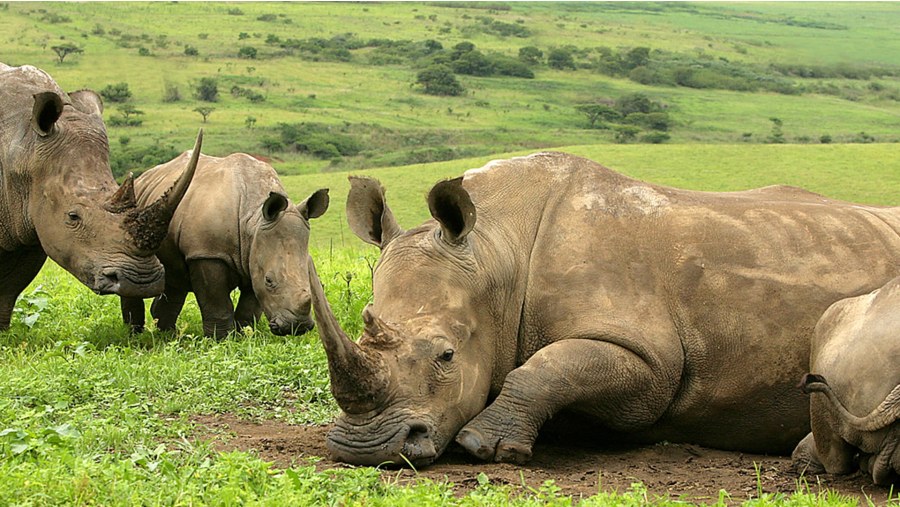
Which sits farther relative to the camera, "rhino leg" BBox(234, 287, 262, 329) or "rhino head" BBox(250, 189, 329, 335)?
"rhino leg" BBox(234, 287, 262, 329)

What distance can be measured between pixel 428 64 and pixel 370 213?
5950 centimetres

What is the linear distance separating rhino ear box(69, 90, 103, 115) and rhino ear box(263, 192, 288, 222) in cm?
146

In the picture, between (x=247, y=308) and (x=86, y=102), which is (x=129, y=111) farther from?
(x=86, y=102)

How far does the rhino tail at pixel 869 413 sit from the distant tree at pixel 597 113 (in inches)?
1857

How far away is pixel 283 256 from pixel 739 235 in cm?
445

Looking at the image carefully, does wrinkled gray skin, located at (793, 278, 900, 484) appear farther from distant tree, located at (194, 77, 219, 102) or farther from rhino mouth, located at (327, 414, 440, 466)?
distant tree, located at (194, 77, 219, 102)

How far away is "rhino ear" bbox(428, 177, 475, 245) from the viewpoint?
6359 millimetres

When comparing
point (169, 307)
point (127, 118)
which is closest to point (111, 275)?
point (169, 307)

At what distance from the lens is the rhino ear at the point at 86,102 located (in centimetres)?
993

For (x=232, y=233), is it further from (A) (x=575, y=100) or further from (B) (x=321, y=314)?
(A) (x=575, y=100)

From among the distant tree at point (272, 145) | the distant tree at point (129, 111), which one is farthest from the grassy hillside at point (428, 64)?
the distant tree at point (129, 111)

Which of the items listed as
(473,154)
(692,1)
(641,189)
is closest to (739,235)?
(641,189)

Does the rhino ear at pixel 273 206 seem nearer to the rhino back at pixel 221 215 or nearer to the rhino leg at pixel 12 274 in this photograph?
the rhino back at pixel 221 215

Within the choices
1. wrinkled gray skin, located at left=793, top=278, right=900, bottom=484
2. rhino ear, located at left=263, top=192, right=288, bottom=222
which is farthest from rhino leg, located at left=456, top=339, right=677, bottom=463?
rhino ear, located at left=263, top=192, right=288, bottom=222
